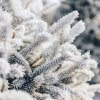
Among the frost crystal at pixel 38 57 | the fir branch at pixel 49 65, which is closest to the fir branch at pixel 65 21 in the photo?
the frost crystal at pixel 38 57

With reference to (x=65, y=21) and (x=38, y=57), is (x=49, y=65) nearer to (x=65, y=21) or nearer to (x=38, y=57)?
(x=38, y=57)

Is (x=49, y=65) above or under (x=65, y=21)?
under

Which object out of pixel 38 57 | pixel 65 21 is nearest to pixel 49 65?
pixel 38 57

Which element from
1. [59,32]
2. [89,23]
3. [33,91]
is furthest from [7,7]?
[89,23]

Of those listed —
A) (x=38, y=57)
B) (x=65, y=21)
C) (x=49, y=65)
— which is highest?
(x=65, y=21)

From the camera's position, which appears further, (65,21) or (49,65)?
(65,21)

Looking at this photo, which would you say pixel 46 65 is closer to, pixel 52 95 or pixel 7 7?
pixel 52 95

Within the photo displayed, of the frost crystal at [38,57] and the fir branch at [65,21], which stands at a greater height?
the fir branch at [65,21]

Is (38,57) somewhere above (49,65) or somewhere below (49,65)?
above

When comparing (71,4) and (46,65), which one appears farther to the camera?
(71,4)

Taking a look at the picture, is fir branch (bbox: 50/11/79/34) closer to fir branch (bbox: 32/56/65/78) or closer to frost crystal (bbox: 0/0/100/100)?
frost crystal (bbox: 0/0/100/100)

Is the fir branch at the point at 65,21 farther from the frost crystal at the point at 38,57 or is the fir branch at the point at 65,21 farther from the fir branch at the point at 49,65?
the fir branch at the point at 49,65
